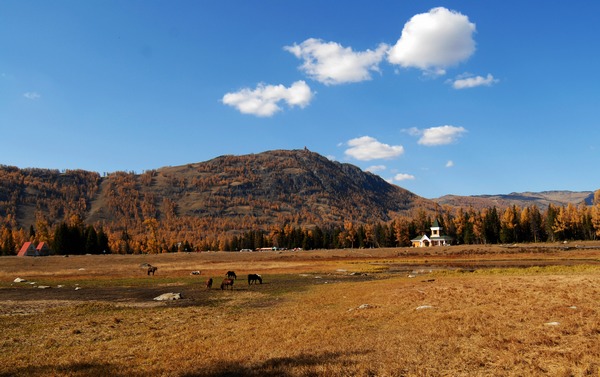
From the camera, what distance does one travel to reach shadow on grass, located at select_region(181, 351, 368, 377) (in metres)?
12.1

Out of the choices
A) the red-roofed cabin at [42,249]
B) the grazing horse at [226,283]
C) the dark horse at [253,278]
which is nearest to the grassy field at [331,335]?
the grazing horse at [226,283]

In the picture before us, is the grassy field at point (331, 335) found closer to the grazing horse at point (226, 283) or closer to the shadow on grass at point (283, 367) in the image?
the shadow on grass at point (283, 367)

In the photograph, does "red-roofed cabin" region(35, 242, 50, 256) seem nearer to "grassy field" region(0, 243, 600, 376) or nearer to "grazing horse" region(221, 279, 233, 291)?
"grazing horse" region(221, 279, 233, 291)

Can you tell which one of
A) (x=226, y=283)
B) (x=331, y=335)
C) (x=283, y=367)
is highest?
(x=283, y=367)

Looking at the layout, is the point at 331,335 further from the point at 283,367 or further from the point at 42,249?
the point at 42,249

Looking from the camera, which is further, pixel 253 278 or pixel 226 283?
pixel 253 278

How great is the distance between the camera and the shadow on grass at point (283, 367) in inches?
478

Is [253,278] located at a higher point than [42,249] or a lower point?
lower

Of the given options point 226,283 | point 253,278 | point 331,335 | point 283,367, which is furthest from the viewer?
point 253,278

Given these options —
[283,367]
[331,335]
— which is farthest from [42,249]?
[283,367]

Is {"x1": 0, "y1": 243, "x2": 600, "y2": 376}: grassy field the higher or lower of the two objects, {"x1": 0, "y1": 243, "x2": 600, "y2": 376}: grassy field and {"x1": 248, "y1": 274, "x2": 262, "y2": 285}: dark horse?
the higher

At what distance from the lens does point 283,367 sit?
41.4 ft

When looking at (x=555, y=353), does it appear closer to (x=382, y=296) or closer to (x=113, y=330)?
(x=382, y=296)

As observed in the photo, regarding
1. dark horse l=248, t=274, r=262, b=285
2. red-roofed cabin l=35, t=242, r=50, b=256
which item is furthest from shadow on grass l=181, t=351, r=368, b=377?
red-roofed cabin l=35, t=242, r=50, b=256
